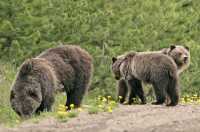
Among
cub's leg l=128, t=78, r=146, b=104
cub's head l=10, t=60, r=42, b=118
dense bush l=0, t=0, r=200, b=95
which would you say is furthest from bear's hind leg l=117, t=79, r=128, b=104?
dense bush l=0, t=0, r=200, b=95

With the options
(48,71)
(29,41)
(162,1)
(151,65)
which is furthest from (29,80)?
(162,1)

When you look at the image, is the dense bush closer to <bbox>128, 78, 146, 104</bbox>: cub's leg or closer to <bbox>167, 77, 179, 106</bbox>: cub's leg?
<bbox>128, 78, 146, 104</bbox>: cub's leg

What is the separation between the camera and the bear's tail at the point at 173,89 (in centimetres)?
1289

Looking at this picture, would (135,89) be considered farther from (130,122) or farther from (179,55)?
(130,122)

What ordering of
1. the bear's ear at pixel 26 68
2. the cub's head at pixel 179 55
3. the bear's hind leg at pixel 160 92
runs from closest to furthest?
the bear's ear at pixel 26 68 → the bear's hind leg at pixel 160 92 → the cub's head at pixel 179 55

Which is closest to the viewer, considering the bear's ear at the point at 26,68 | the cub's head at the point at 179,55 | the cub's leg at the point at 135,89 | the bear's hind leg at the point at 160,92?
the bear's ear at the point at 26,68

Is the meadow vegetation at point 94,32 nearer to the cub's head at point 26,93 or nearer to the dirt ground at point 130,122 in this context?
the cub's head at point 26,93

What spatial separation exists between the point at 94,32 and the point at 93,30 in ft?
0.92

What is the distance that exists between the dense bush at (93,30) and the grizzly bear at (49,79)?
8631 millimetres

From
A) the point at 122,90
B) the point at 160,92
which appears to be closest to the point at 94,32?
the point at 122,90

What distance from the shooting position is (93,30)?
24.2 meters

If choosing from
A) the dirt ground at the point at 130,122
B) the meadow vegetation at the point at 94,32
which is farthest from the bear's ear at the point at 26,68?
the meadow vegetation at the point at 94,32

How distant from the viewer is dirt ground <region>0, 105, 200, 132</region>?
9.67 m

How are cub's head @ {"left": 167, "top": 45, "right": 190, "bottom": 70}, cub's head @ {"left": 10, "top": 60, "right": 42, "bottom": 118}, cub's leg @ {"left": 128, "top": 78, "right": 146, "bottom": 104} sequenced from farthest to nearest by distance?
1. cub's head @ {"left": 167, "top": 45, "right": 190, "bottom": 70}
2. cub's leg @ {"left": 128, "top": 78, "right": 146, "bottom": 104}
3. cub's head @ {"left": 10, "top": 60, "right": 42, "bottom": 118}
